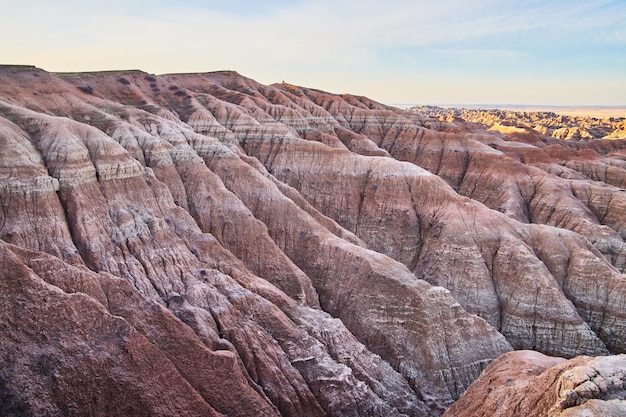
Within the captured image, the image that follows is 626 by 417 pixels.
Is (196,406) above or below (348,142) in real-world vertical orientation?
below

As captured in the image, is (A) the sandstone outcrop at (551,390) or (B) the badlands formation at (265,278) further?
(B) the badlands formation at (265,278)

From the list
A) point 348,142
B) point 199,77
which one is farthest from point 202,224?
point 199,77

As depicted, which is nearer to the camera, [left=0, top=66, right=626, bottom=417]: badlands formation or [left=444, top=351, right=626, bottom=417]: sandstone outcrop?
[left=444, top=351, right=626, bottom=417]: sandstone outcrop

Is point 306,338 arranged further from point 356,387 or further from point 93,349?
point 93,349
